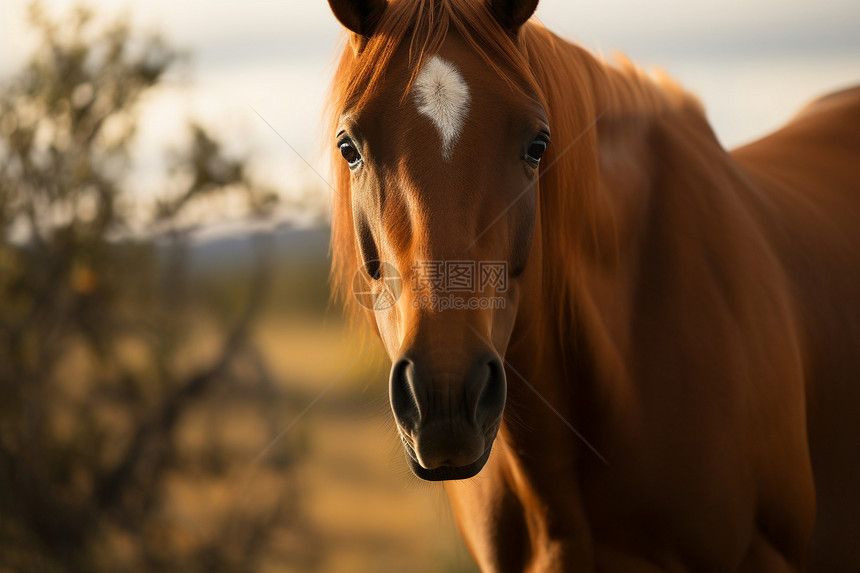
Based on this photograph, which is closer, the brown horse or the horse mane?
the brown horse

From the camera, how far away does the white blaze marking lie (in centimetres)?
158

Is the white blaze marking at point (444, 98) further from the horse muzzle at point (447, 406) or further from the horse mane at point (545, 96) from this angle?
the horse muzzle at point (447, 406)

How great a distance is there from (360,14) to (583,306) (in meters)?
1.01

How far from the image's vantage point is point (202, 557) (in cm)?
650

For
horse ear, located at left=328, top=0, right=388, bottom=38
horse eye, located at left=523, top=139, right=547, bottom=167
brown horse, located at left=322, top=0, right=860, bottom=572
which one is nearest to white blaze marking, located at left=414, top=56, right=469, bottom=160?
brown horse, located at left=322, top=0, right=860, bottom=572

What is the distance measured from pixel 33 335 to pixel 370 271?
5.50 m

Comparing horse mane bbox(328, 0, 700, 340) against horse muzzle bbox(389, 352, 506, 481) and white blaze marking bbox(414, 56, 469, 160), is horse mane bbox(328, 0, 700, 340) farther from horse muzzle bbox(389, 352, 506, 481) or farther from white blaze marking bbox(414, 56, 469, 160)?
horse muzzle bbox(389, 352, 506, 481)

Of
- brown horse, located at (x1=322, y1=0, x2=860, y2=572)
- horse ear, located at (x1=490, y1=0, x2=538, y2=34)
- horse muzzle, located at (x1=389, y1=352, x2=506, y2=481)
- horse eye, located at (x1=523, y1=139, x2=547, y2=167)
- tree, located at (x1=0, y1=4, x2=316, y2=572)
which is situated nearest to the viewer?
horse muzzle, located at (x1=389, y1=352, x2=506, y2=481)

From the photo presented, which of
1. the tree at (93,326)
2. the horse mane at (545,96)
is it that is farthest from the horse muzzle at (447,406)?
the tree at (93,326)

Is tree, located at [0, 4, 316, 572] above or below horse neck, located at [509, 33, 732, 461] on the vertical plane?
below

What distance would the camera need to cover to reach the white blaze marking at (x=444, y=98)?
62.3 inches

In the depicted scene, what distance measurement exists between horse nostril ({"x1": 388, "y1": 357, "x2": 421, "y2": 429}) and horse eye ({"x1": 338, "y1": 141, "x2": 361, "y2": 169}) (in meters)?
0.60

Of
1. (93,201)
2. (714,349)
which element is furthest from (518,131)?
(93,201)

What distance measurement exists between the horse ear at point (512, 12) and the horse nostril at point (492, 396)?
36.3 inches
